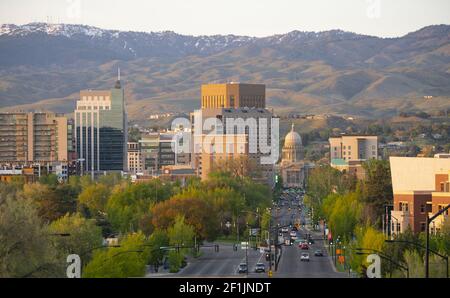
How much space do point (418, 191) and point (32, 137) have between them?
13343 centimetres

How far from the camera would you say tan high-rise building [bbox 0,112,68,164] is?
613 feet

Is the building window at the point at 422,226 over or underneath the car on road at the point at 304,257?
over

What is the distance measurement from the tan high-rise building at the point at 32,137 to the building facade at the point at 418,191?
12373 centimetres

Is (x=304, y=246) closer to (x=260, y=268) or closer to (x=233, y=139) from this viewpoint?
(x=260, y=268)

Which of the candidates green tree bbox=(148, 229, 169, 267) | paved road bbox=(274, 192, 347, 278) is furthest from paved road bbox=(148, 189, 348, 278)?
green tree bbox=(148, 229, 169, 267)

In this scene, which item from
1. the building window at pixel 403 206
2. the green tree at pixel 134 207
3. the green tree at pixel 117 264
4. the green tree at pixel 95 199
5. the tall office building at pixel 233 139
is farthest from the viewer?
the tall office building at pixel 233 139

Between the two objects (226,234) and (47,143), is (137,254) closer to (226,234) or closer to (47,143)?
(226,234)

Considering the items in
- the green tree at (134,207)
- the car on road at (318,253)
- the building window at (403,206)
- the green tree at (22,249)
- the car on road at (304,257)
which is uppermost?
the green tree at (22,249)

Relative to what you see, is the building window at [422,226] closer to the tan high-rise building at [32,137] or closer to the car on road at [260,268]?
the car on road at [260,268]

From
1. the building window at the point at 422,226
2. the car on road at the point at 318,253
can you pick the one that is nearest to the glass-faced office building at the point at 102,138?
the car on road at the point at 318,253

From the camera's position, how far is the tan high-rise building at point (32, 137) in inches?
7352

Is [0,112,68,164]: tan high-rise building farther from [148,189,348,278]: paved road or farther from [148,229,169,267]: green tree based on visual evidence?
[148,229,169,267]: green tree

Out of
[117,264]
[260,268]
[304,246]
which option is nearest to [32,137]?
[304,246]
